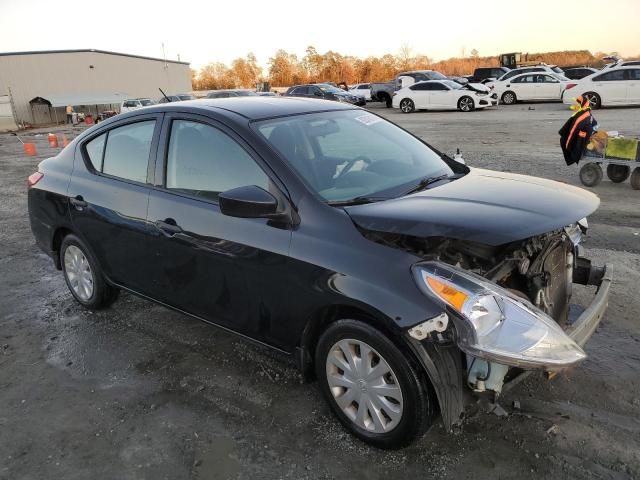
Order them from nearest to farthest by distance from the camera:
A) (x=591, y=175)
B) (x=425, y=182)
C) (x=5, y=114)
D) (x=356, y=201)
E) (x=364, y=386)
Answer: (x=364, y=386)
(x=356, y=201)
(x=425, y=182)
(x=591, y=175)
(x=5, y=114)

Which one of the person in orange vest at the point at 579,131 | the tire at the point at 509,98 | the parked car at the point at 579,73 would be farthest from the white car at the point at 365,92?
the person in orange vest at the point at 579,131

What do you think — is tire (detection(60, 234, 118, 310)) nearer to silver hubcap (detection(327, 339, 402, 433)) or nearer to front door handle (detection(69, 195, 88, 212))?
front door handle (detection(69, 195, 88, 212))

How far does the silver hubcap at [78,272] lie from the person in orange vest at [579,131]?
23.6ft

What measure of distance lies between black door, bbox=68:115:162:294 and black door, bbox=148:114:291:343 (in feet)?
0.51

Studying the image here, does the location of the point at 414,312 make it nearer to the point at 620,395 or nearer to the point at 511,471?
the point at 511,471

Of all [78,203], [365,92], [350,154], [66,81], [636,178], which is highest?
[66,81]

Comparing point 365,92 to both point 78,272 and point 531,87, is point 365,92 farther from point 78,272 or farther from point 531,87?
point 78,272

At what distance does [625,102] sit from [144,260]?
22.1m

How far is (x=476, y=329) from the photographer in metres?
2.30

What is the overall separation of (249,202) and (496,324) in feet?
4.40

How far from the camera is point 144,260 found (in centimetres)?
377

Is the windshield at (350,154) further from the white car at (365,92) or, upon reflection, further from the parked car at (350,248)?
the white car at (365,92)

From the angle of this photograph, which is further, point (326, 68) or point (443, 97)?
point (326, 68)

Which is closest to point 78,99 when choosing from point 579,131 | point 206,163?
point 579,131
